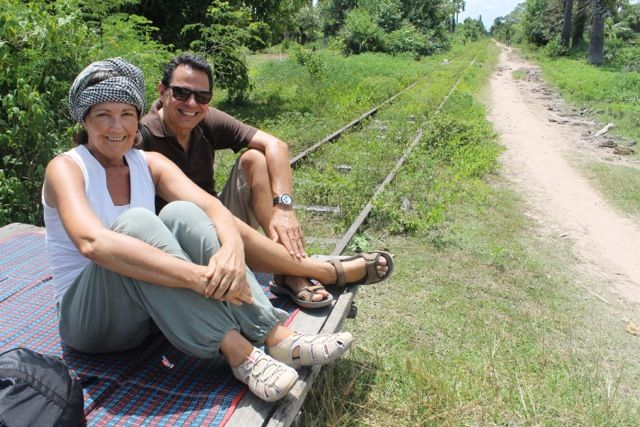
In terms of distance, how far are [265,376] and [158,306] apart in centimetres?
47

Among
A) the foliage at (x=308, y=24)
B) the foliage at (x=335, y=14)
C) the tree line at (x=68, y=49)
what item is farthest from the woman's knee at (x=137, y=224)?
the foliage at (x=308, y=24)

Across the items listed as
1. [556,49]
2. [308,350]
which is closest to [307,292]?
[308,350]

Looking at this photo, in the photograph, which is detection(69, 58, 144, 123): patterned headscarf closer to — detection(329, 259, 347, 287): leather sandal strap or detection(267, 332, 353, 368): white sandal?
detection(267, 332, 353, 368): white sandal

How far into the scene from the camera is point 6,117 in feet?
14.5

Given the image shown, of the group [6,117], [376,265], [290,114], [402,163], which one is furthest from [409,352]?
[290,114]

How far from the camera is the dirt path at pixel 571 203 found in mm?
4895

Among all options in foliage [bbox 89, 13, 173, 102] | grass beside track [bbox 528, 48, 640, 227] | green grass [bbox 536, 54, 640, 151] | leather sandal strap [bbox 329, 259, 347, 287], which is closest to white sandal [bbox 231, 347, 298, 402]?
leather sandal strap [bbox 329, 259, 347, 287]

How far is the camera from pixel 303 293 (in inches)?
112

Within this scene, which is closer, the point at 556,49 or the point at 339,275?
the point at 339,275

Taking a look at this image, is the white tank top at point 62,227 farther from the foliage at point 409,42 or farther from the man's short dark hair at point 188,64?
the foliage at point 409,42

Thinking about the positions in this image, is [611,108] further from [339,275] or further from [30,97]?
[30,97]

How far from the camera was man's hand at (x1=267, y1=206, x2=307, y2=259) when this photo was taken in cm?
303

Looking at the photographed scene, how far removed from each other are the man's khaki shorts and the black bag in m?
1.67

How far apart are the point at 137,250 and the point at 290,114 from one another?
9.28m
